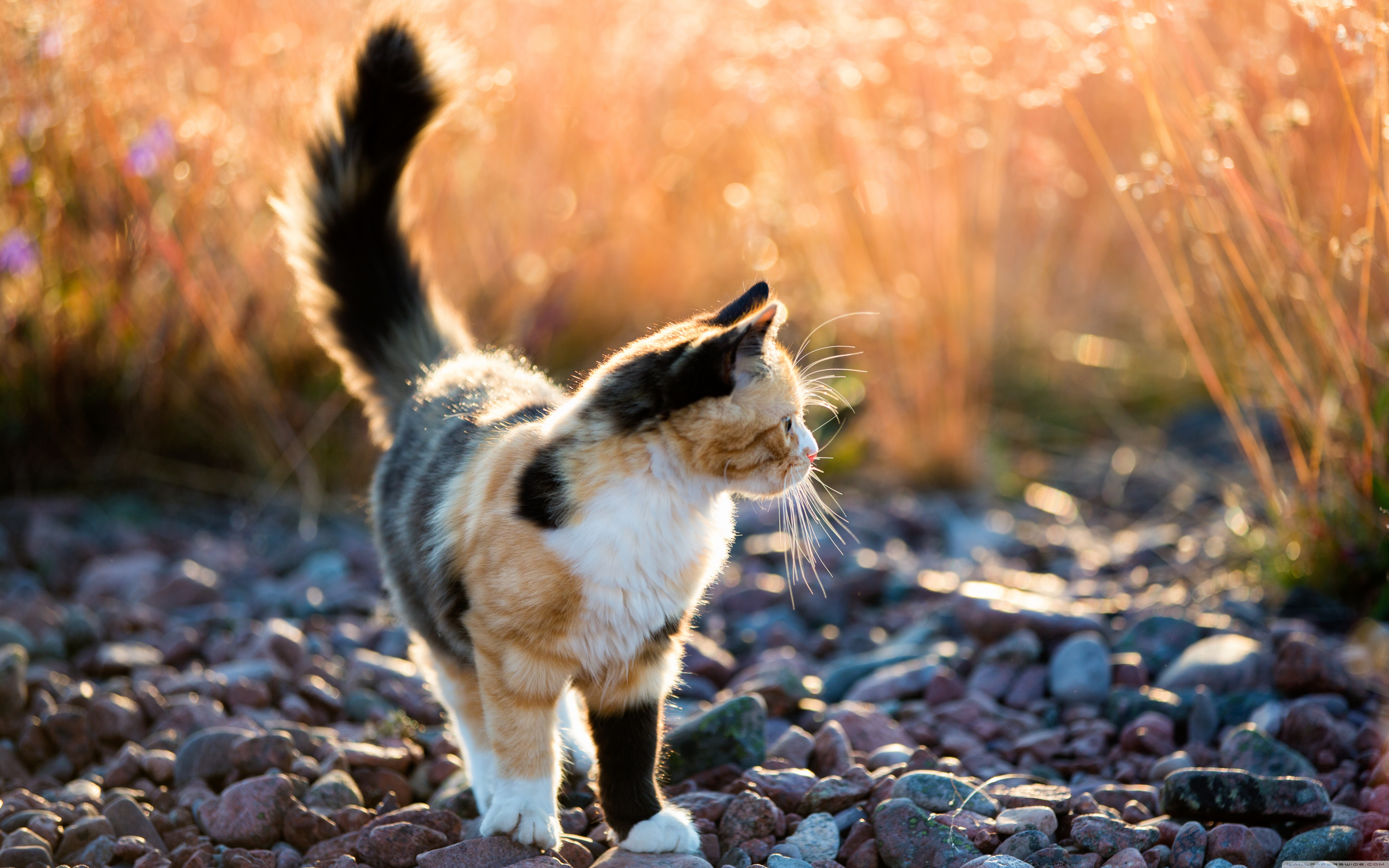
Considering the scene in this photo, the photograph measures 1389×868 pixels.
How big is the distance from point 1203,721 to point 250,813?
196 cm

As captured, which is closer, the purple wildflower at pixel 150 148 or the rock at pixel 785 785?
the rock at pixel 785 785

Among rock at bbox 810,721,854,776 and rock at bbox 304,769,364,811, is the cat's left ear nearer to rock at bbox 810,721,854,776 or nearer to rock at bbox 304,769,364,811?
rock at bbox 810,721,854,776

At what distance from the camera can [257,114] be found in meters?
4.00

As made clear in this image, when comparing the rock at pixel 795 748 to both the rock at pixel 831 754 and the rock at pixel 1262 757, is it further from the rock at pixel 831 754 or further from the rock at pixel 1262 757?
the rock at pixel 1262 757

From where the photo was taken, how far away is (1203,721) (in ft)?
8.04

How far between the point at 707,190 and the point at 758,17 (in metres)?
1.15

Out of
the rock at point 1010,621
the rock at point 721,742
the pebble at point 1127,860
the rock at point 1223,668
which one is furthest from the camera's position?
the rock at point 1010,621

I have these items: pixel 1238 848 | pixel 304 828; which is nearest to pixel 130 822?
pixel 304 828

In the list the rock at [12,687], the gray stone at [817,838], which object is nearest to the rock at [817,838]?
the gray stone at [817,838]

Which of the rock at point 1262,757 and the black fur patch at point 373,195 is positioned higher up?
the black fur patch at point 373,195

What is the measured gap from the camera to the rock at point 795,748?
2312 millimetres

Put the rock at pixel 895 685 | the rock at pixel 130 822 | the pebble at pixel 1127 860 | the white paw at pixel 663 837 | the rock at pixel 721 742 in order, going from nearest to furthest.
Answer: the pebble at pixel 1127 860
the white paw at pixel 663 837
the rock at pixel 130 822
the rock at pixel 721 742
the rock at pixel 895 685

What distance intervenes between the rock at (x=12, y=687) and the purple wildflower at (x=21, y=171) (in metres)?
1.53

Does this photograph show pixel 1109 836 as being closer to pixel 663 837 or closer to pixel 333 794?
pixel 663 837
